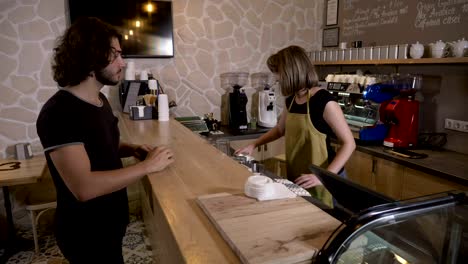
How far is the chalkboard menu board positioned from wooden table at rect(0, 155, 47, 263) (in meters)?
3.22

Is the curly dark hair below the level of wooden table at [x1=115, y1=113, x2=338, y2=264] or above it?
above

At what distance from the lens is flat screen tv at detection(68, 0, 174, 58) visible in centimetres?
305

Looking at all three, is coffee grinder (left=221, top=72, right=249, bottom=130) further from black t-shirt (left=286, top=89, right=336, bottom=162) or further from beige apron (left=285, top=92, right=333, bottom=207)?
black t-shirt (left=286, top=89, right=336, bottom=162)

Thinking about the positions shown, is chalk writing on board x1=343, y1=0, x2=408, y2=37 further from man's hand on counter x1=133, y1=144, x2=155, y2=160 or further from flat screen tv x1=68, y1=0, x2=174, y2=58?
man's hand on counter x1=133, y1=144, x2=155, y2=160

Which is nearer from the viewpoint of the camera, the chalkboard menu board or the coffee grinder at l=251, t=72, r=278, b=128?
the chalkboard menu board

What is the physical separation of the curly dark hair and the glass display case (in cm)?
90

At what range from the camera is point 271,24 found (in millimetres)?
3762

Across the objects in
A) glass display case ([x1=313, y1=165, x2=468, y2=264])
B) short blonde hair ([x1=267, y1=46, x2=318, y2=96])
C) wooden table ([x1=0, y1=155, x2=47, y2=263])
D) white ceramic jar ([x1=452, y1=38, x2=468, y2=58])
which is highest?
white ceramic jar ([x1=452, y1=38, x2=468, y2=58])

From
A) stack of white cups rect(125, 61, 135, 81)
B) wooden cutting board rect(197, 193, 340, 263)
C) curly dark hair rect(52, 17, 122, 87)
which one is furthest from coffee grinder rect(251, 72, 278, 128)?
wooden cutting board rect(197, 193, 340, 263)

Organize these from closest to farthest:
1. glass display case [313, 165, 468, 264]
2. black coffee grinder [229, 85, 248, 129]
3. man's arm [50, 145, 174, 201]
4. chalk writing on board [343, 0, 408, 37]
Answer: glass display case [313, 165, 468, 264]
man's arm [50, 145, 174, 201]
chalk writing on board [343, 0, 408, 37]
black coffee grinder [229, 85, 248, 129]

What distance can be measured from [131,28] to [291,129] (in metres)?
2.04

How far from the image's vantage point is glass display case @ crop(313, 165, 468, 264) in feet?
2.29

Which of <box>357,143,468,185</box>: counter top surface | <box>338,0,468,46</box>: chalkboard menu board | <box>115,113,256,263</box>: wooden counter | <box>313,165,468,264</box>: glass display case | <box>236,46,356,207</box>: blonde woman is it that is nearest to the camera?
<box>313,165,468,264</box>: glass display case

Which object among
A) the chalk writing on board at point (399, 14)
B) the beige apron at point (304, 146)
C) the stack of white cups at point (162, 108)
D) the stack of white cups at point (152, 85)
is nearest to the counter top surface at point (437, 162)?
the beige apron at point (304, 146)
